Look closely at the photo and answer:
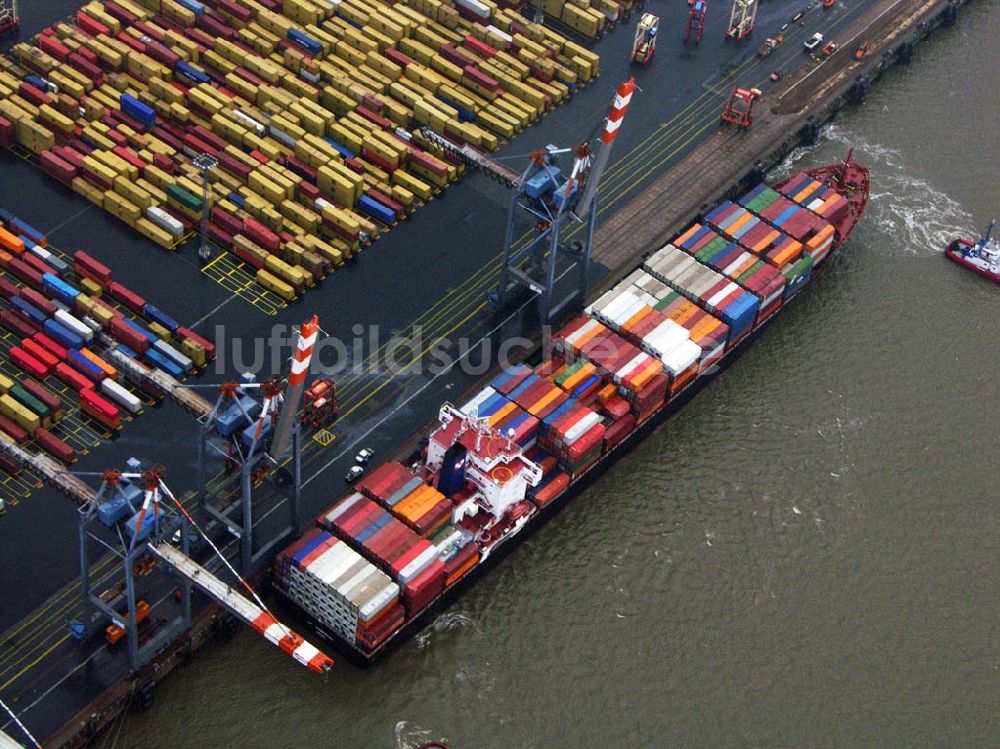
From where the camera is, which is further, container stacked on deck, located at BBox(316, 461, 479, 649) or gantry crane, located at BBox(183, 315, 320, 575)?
container stacked on deck, located at BBox(316, 461, 479, 649)

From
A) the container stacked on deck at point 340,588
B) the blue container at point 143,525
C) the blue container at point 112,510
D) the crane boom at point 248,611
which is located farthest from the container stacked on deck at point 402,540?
the blue container at point 112,510

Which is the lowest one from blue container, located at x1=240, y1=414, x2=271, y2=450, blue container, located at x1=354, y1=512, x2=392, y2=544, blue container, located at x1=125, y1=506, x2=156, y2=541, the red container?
the red container

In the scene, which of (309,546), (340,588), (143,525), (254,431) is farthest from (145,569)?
(340,588)

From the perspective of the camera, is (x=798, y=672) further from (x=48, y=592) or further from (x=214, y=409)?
(x=48, y=592)

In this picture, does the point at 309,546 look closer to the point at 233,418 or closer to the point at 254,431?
the point at 254,431

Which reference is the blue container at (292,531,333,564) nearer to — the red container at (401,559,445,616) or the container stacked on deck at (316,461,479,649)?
the container stacked on deck at (316,461,479,649)

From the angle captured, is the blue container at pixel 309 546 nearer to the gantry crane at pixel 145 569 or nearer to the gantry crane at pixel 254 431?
the gantry crane at pixel 254 431

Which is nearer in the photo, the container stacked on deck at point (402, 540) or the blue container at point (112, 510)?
the blue container at point (112, 510)

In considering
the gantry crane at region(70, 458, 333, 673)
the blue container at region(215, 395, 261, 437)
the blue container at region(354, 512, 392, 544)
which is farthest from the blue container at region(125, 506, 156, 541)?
the blue container at region(354, 512, 392, 544)
